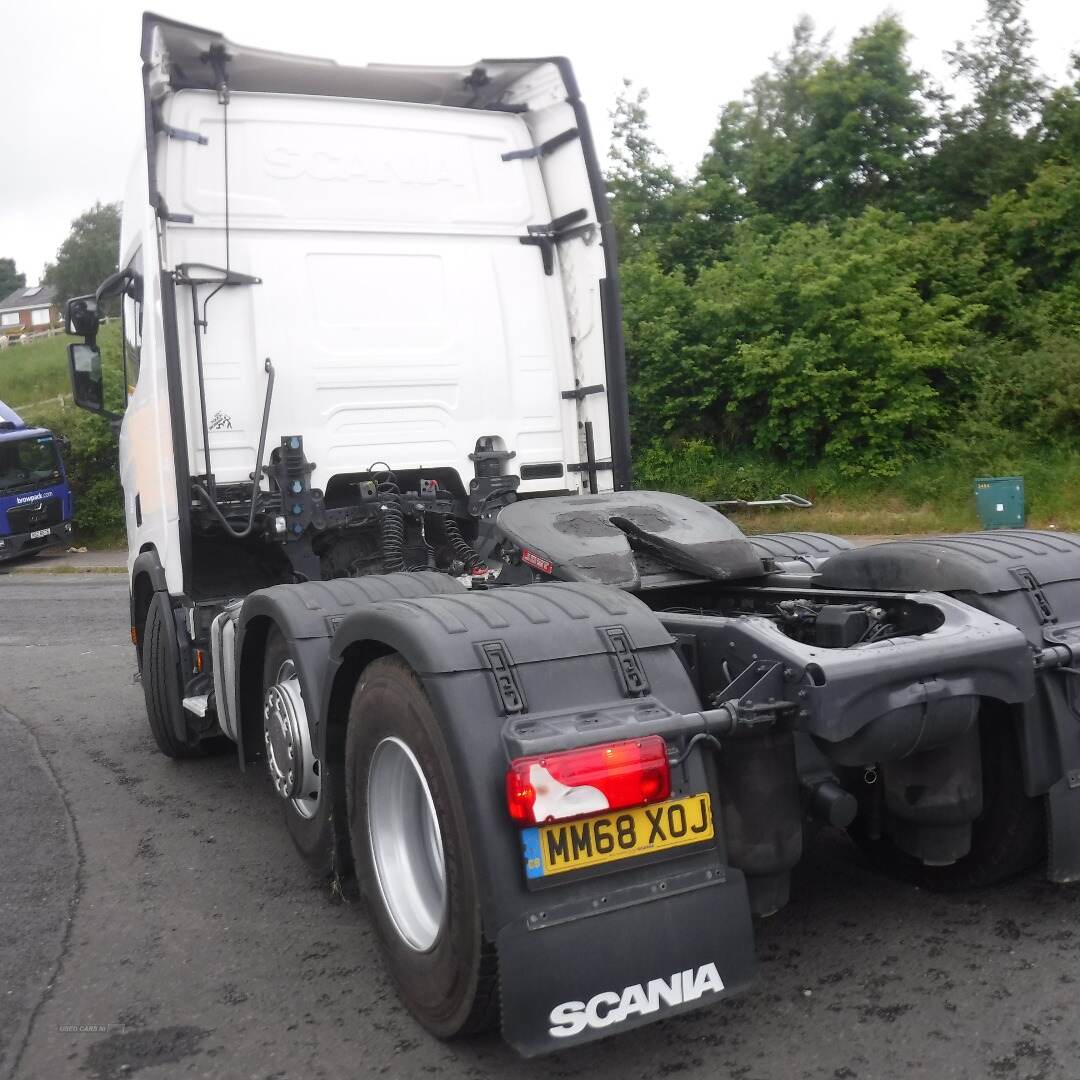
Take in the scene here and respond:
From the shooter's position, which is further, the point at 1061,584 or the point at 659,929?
the point at 1061,584

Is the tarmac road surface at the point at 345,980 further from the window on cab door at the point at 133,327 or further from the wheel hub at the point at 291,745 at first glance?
the window on cab door at the point at 133,327

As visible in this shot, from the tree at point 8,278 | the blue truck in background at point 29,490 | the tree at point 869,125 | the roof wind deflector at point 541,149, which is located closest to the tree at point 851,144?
the tree at point 869,125

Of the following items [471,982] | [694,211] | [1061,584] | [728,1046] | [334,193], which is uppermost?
[694,211]

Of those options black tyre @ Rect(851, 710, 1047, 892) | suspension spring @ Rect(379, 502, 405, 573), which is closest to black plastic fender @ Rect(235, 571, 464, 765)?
suspension spring @ Rect(379, 502, 405, 573)

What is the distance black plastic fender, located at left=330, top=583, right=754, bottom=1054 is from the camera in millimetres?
2711

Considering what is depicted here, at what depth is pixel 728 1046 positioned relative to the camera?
9.96ft

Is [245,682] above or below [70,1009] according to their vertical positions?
above

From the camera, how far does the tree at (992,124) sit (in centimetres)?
2248

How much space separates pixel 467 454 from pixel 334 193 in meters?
1.45

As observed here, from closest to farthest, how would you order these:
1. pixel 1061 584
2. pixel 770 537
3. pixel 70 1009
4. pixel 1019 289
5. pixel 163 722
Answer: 1. pixel 70 1009
2. pixel 1061 584
3. pixel 770 537
4. pixel 163 722
5. pixel 1019 289

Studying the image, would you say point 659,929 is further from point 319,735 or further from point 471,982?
point 319,735

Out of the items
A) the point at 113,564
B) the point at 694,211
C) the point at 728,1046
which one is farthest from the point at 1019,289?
the point at 728,1046

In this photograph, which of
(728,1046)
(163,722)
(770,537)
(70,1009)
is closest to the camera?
(728,1046)

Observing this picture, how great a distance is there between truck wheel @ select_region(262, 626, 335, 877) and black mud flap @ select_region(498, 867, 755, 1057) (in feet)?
4.39
